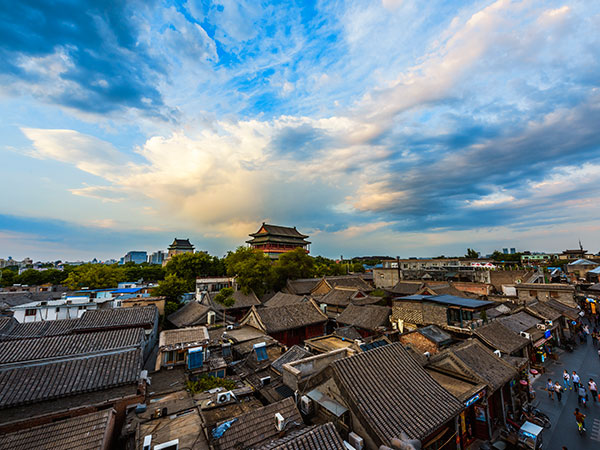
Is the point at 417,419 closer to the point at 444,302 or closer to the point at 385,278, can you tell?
the point at 444,302

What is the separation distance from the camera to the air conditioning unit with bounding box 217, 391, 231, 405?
1165cm

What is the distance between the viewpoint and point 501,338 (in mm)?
19516

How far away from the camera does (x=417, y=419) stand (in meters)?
9.29

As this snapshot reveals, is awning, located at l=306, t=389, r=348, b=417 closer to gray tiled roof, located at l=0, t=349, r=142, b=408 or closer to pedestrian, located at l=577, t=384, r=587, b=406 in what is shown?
gray tiled roof, located at l=0, t=349, r=142, b=408

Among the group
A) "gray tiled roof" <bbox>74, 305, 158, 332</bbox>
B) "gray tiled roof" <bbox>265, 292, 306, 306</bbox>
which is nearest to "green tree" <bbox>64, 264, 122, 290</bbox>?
"gray tiled roof" <bbox>74, 305, 158, 332</bbox>

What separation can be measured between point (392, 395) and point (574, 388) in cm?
1848

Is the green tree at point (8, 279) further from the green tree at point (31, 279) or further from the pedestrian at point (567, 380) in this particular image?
the pedestrian at point (567, 380)

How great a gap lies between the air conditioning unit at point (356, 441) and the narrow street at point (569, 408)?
11.9 metres

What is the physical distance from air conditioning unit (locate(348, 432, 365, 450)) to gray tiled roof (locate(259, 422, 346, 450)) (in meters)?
1.08

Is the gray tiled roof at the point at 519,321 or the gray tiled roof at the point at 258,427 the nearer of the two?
the gray tiled roof at the point at 258,427

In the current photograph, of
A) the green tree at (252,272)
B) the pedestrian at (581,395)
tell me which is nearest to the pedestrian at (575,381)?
the pedestrian at (581,395)

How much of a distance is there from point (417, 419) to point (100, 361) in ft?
52.9

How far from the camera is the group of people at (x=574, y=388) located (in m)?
16.5

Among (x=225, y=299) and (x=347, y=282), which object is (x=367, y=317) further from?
(x=347, y=282)
